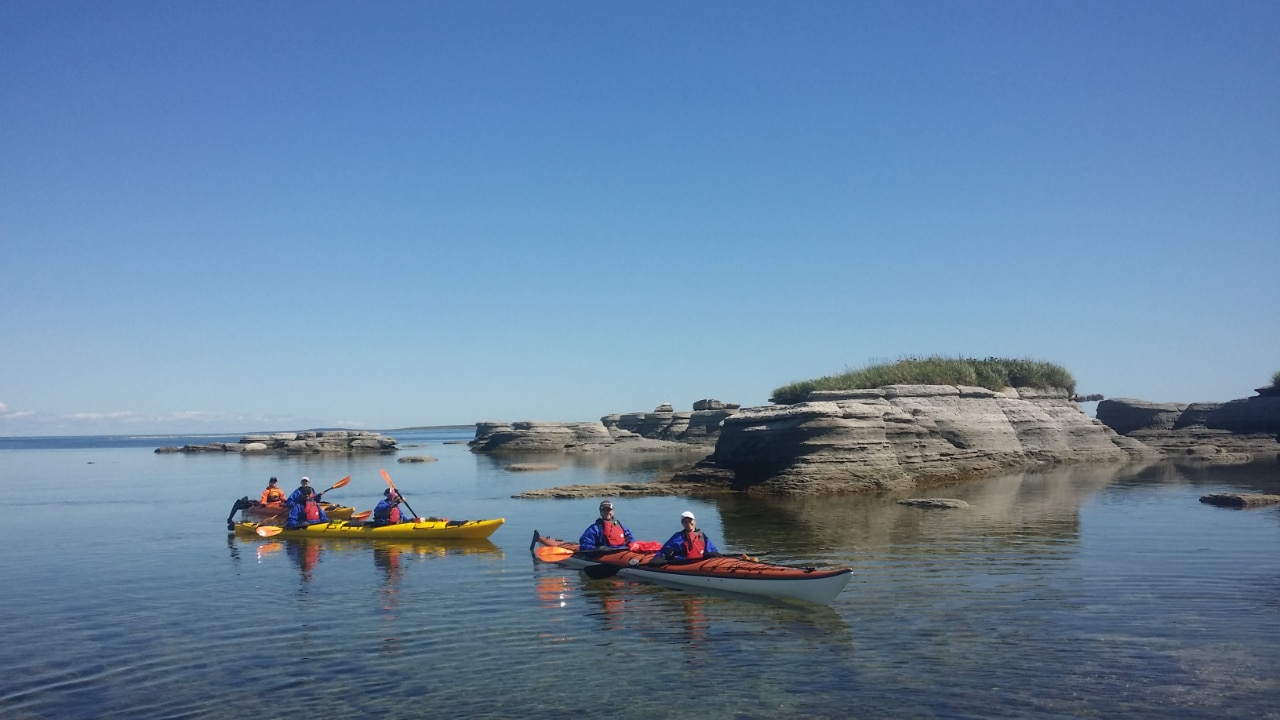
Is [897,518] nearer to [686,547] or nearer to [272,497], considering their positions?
[686,547]

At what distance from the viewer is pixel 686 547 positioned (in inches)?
677

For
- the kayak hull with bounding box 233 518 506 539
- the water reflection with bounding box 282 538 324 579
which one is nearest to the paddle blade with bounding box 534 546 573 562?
the kayak hull with bounding box 233 518 506 539

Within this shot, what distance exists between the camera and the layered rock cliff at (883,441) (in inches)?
1271

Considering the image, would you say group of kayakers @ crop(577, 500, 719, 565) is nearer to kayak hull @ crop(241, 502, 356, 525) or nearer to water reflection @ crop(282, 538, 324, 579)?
water reflection @ crop(282, 538, 324, 579)

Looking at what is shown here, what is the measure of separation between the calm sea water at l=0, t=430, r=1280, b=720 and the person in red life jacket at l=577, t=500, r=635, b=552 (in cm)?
107

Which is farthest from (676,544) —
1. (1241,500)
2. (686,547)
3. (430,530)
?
(1241,500)

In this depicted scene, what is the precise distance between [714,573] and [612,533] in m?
4.27

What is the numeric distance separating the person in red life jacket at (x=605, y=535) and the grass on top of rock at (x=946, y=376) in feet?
79.8

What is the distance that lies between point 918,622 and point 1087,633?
2352 mm

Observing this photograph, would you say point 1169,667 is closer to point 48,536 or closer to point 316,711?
point 316,711

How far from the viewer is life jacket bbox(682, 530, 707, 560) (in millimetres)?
17125

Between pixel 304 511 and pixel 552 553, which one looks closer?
pixel 552 553

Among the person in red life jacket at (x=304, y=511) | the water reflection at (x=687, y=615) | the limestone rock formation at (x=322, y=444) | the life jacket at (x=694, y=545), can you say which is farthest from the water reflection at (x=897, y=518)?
the limestone rock formation at (x=322, y=444)

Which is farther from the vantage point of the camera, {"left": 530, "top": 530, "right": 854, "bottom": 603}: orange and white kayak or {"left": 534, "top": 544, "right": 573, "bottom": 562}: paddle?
{"left": 534, "top": 544, "right": 573, "bottom": 562}: paddle
